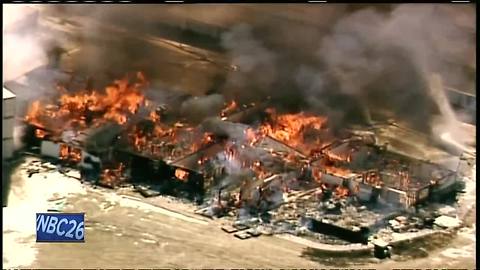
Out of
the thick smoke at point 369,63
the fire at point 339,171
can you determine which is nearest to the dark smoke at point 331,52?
the thick smoke at point 369,63

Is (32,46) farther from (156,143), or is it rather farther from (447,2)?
(447,2)

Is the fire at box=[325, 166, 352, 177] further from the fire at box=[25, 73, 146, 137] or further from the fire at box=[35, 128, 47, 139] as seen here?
the fire at box=[35, 128, 47, 139]

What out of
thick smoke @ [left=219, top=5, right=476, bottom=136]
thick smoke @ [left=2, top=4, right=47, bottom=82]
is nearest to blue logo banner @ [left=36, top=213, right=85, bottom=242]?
thick smoke @ [left=2, top=4, right=47, bottom=82]

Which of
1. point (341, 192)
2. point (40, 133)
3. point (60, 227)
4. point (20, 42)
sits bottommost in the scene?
point (60, 227)

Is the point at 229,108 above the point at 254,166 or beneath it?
above


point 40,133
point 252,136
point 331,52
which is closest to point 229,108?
point 252,136

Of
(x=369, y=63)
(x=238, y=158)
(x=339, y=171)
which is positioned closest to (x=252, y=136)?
(x=238, y=158)

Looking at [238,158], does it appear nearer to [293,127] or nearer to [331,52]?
[293,127]
